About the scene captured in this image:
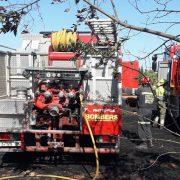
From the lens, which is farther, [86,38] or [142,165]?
[86,38]

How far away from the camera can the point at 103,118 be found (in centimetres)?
763

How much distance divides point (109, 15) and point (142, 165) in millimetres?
5328

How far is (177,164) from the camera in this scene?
8125mm

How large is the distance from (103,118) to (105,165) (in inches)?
42.6

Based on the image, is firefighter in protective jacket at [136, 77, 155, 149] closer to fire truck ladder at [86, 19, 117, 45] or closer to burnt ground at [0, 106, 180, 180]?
burnt ground at [0, 106, 180, 180]

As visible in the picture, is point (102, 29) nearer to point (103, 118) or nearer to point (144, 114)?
point (103, 118)

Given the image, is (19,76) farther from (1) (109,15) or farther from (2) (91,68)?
(1) (109,15)

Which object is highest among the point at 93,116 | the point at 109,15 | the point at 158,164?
the point at 109,15

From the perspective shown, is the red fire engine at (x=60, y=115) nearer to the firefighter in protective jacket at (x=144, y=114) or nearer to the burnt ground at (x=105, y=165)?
the burnt ground at (x=105, y=165)

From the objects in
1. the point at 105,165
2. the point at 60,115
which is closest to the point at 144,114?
the point at 105,165

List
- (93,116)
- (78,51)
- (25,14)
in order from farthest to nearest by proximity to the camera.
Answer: (93,116)
(78,51)
(25,14)

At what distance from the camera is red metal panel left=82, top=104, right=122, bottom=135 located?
24.9ft

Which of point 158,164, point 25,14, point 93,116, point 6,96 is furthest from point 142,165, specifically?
point 25,14

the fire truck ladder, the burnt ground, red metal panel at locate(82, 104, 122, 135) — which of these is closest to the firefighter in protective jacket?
the burnt ground
